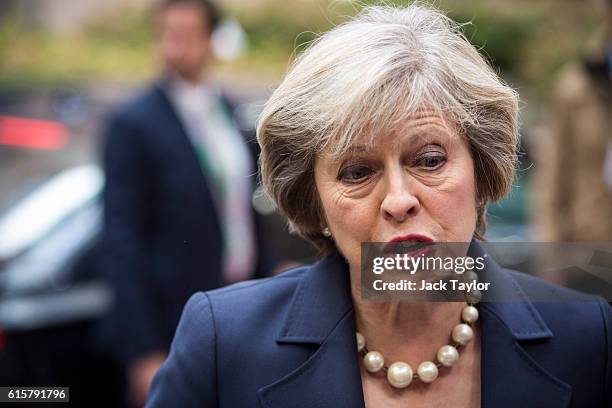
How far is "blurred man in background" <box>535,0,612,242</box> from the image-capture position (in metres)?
3.74

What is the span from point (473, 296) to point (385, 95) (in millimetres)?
456

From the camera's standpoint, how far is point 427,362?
1.93 m

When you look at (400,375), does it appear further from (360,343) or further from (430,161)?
(430,161)

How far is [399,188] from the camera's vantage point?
5.75ft

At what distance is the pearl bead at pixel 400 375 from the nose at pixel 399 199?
0.34 meters

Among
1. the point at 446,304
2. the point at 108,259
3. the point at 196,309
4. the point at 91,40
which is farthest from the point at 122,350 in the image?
the point at 91,40

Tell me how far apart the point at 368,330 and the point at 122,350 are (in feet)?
5.36

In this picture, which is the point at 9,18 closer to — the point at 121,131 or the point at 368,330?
the point at 121,131

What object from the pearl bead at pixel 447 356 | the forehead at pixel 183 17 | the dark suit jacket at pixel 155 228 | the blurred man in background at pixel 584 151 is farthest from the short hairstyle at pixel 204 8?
the pearl bead at pixel 447 356

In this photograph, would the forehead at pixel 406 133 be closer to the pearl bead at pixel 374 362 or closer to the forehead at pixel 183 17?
the pearl bead at pixel 374 362

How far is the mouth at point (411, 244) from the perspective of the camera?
5.68 ft

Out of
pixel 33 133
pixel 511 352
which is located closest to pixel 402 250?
pixel 511 352

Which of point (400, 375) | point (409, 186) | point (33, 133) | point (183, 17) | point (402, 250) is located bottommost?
point (400, 375)

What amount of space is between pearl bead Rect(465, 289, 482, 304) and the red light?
378 cm
